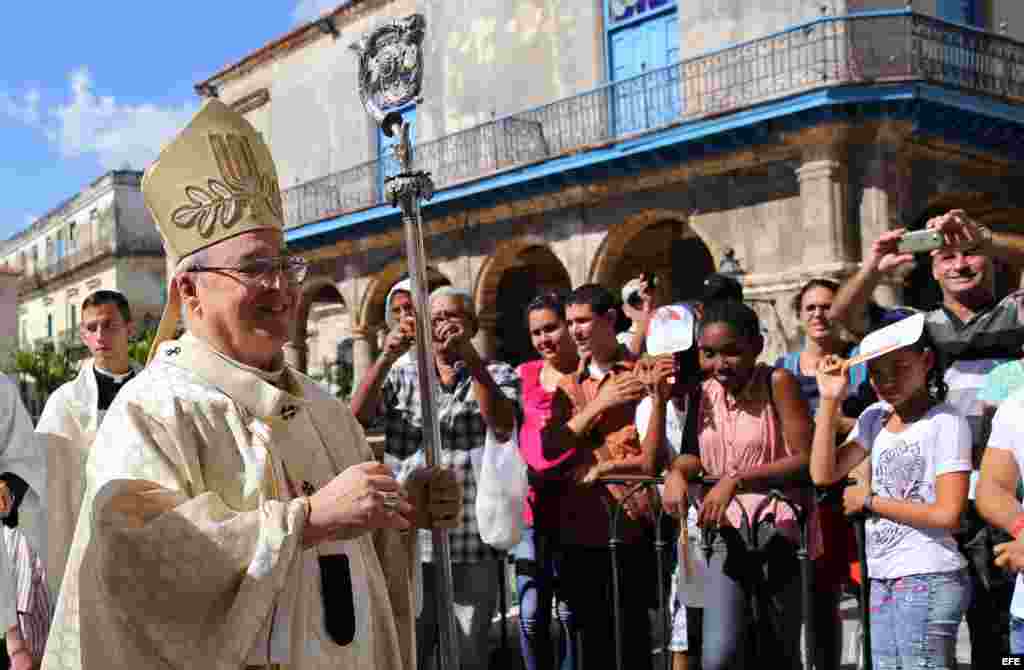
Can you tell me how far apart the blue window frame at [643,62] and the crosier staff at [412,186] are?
11090 millimetres

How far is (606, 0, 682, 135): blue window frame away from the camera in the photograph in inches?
567

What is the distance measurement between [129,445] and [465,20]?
53.7ft

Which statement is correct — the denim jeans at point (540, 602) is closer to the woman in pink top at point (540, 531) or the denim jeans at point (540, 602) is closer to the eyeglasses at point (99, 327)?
the woman in pink top at point (540, 531)

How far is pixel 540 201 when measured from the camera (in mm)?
15703

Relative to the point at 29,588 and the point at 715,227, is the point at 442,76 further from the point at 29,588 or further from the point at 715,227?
the point at 29,588

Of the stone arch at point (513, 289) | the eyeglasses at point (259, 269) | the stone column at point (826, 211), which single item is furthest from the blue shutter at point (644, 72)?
the eyeglasses at point (259, 269)

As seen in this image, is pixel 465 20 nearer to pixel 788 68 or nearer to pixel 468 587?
pixel 788 68

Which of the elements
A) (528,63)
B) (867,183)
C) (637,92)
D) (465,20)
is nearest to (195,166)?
(867,183)

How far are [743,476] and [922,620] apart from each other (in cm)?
73

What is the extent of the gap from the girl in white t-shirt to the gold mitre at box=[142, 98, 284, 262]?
83.8 inches

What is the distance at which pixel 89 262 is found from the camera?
3850cm

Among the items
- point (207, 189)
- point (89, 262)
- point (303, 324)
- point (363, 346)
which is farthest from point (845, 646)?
point (89, 262)

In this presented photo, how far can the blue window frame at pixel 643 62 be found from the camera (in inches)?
567

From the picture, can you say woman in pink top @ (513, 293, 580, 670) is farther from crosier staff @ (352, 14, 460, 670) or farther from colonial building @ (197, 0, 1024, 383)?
colonial building @ (197, 0, 1024, 383)
